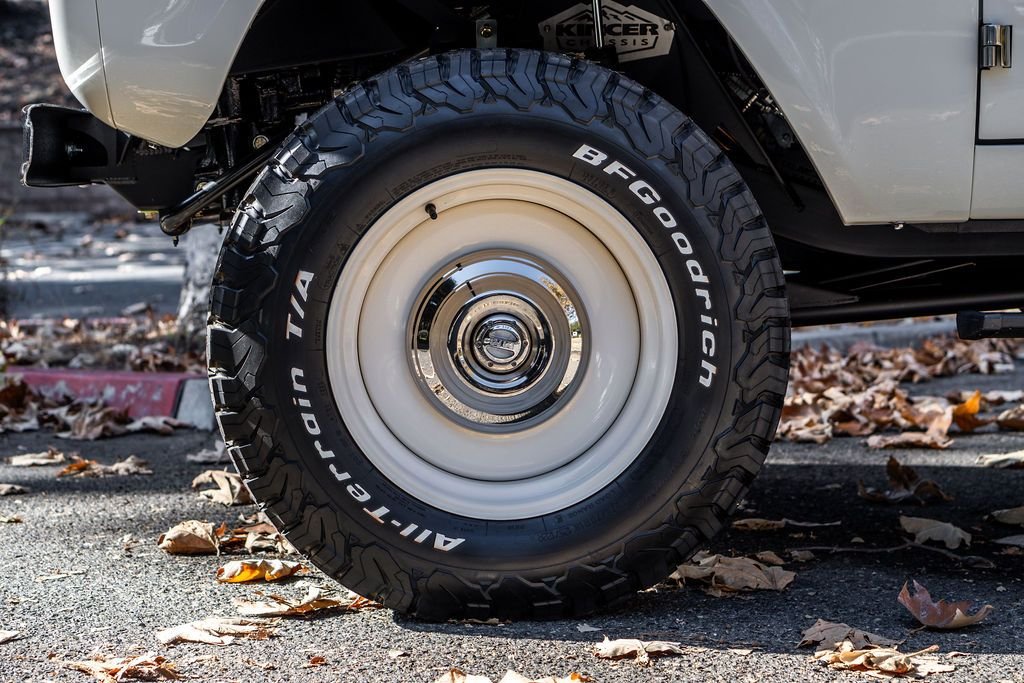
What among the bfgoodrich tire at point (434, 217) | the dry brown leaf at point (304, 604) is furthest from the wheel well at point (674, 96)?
the dry brown leaf at point (304, 604)

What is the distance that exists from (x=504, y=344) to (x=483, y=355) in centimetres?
5

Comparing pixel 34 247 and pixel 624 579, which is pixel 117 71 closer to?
pixel 624 579

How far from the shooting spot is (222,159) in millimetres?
2793

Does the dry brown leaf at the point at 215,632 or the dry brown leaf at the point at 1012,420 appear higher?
the dry brown leaf at the point at 215,632

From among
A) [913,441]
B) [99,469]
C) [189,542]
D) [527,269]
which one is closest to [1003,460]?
[913,441]

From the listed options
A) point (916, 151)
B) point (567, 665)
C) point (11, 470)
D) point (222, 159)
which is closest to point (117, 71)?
point (222, 159)

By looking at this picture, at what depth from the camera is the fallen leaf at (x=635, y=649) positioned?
2109 mm

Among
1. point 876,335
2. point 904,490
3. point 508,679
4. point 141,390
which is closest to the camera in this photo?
point 508,679

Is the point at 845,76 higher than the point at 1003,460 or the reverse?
higher

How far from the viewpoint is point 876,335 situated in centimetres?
649

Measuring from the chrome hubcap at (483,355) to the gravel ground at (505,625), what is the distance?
473mm

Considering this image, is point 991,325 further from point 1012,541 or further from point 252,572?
point 252,572

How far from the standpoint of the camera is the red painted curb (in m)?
4.91

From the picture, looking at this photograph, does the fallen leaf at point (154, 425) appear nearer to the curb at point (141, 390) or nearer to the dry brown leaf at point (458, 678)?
the curb at point (141, 390)
